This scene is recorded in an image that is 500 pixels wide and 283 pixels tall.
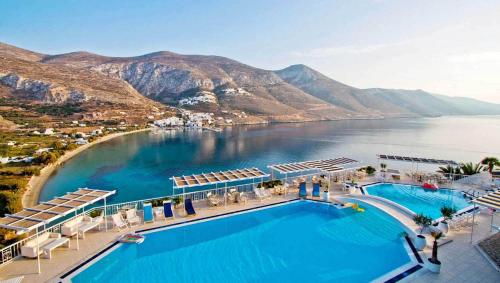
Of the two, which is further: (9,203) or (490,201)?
(9,203)

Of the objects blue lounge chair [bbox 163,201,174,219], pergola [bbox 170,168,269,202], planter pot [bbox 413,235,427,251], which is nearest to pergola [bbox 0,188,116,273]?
blue lounge chair [bbox 163,201,174,219]

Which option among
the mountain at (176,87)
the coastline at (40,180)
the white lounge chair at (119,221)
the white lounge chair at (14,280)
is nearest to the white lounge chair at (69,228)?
the white lounge chair at (119,221)

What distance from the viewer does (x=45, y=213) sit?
8.39 m

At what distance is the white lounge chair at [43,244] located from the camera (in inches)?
322

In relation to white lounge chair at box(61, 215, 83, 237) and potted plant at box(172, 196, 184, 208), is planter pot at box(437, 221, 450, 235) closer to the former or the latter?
potted plant at box(172, 196, 184, 208)

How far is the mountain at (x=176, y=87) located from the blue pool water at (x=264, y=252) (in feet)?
296

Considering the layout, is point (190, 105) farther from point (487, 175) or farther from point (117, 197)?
point (487, 175)

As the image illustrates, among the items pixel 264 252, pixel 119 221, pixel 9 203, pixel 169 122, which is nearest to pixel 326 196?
pixel 264 252

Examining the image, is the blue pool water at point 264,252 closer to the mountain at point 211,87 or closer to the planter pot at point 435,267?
the planter pot at point 435,267

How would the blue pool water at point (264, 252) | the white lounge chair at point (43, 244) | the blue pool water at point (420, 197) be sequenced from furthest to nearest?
the blue pool water at point (420, 197) < the white lounge chair at point (43, 244) < the blue pool water at point (264, 252)

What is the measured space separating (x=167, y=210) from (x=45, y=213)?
430 centimetres

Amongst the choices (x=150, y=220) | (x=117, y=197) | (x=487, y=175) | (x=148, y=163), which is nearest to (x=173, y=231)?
(x=150, y=220)

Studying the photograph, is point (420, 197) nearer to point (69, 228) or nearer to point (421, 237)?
point (421, 237)

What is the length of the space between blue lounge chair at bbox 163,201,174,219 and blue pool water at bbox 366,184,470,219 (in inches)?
418
